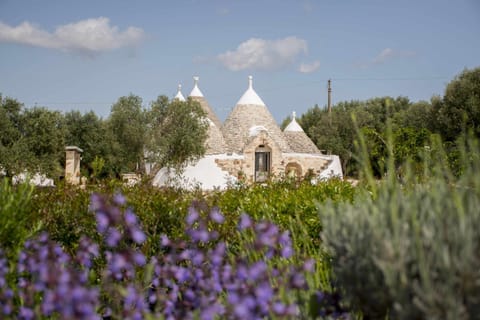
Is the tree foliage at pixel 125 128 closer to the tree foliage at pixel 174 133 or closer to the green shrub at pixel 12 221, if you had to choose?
the tree foliage at pixel 174 133

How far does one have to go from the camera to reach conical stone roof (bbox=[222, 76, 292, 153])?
26281 millimetres

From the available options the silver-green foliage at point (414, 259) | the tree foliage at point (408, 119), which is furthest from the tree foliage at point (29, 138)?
the silver-green foliage at point (414, 259)

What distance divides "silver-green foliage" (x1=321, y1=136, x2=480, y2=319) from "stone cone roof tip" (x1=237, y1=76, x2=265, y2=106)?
25.4m

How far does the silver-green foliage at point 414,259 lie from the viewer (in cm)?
A: 201

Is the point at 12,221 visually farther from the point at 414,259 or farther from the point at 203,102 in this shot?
the point at 203,102

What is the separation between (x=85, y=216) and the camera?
4.84m

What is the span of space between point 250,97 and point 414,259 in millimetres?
26068

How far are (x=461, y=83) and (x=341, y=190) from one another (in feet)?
87.4

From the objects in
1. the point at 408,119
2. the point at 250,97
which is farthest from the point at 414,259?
the point at 408,119

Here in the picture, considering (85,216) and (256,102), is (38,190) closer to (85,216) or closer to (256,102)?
(85,216)

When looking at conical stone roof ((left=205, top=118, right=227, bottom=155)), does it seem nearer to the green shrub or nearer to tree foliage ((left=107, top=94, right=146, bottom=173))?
tree foliage ((left=107, top=94, right=146, bottom=173))

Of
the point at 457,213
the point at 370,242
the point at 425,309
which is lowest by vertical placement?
the point at 425,309

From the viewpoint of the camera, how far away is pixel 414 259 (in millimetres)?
2152

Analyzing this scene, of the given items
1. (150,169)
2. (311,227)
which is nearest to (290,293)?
(311,227)
